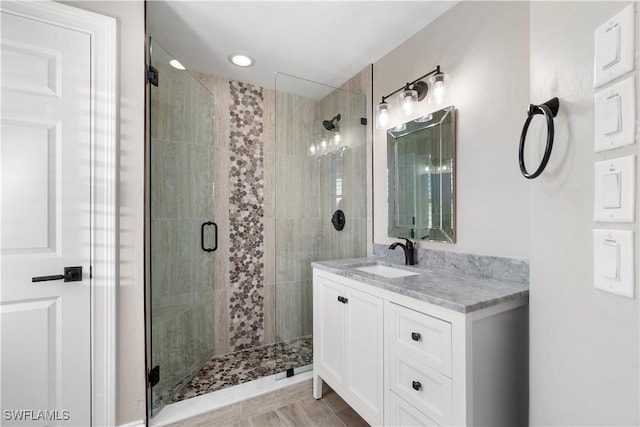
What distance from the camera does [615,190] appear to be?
2.17ft

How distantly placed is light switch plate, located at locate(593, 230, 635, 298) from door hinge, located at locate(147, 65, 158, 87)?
2.16 meters

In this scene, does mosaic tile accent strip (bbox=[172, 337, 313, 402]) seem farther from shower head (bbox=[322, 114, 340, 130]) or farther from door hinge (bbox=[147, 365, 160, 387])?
shower head (bbox=[322, 114, 340, 130])

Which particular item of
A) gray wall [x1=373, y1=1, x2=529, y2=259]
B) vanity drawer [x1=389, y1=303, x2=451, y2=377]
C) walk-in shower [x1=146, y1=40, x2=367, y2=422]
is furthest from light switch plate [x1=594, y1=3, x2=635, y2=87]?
walk-in shower [x1=146, y1=40, x2=367, y2=422]

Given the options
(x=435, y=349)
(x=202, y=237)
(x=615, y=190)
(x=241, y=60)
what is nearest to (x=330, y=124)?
(x=241, y=60)

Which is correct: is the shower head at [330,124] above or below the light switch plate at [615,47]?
above

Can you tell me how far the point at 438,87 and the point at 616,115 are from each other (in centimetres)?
118

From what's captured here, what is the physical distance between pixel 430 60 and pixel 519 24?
0.55 meters

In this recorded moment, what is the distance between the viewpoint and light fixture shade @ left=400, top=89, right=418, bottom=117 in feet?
6.17

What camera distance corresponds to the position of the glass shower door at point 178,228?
5.91ft

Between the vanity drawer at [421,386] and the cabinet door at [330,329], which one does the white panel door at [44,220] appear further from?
the vanity drawer at [421,386]

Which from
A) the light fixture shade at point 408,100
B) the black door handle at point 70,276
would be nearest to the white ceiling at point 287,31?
the light fixture shade at point 408,100

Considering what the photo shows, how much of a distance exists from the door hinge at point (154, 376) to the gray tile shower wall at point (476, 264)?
1.72 metres

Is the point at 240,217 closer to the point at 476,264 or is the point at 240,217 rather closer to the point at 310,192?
the point at 310,192

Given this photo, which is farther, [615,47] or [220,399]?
[220,399]
